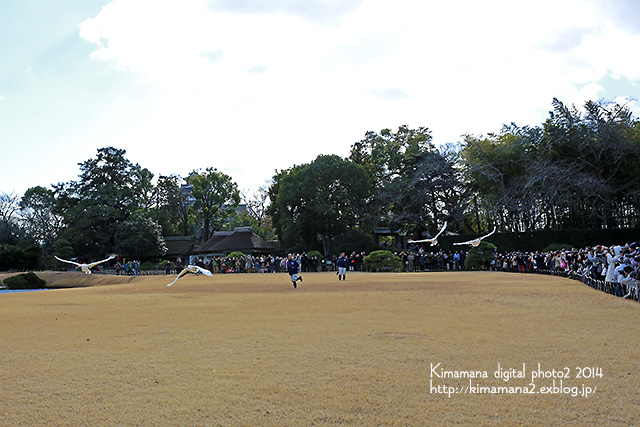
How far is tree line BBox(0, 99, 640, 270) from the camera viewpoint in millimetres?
39625

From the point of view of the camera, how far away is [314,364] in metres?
7.22

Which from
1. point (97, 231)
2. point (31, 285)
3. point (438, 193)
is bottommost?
point (31, 285)

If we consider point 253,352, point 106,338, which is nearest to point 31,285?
point 106,338

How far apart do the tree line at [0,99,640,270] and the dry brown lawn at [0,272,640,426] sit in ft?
97.3

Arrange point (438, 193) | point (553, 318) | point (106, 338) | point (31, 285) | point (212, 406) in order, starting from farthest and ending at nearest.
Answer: point (438, 193), point (31, 285), point (553, 318), point (106, 338), point (212, 406)

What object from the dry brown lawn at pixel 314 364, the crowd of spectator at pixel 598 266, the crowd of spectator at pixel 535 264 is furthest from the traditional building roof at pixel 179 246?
the dry brown lawn at pixel 314 364

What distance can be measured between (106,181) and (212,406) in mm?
56452

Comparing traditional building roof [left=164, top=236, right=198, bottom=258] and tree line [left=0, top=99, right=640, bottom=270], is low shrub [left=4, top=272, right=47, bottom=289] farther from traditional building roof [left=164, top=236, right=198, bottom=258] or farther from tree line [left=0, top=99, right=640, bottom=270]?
traditional building roof [left=164, top=236, right=198, bottom=258]

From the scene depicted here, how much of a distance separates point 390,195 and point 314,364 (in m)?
41.1

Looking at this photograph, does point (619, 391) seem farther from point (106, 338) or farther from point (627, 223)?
Answer: point (627, 223)

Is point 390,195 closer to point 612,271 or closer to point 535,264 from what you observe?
point 535,264

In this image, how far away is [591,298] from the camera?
1524 cm

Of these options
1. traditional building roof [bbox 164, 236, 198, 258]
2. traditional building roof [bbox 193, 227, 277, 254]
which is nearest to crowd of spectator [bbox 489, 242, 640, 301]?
traditional building roof [bbox 193, 227, 277, 254]

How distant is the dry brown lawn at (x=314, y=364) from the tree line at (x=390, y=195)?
29660 mm
